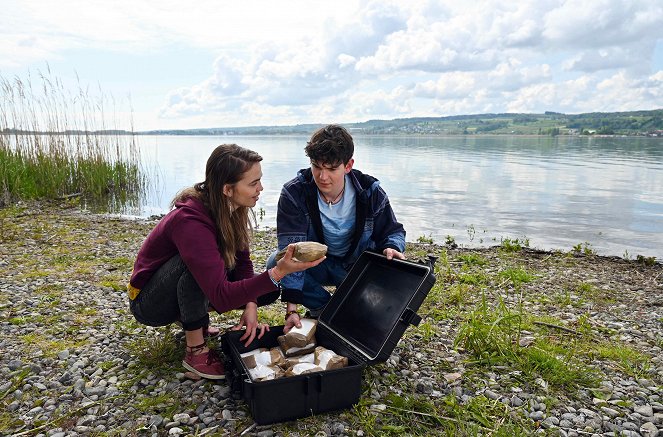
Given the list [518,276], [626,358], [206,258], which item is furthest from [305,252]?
[518,276]

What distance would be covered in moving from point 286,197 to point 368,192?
24.3 inches

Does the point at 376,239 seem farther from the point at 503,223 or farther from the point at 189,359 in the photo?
the point at 503,223

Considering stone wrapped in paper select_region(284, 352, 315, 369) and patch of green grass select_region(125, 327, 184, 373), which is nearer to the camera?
stone wrapped in paper select_region(284, 352, 315, 369)

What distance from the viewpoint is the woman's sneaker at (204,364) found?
3.15 m

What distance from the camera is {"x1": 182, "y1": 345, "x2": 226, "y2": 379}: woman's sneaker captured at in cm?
315

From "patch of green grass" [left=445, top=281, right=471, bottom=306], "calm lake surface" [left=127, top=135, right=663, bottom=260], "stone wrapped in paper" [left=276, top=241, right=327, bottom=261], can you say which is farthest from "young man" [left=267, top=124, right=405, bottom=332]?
"calm lake surface" [left=127, top=135, right=663, bottom=260]

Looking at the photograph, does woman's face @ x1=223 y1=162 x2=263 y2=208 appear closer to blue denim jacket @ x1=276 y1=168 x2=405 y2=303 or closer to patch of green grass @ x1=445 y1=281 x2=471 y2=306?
blue denim jacket @ x1=276 y1=168 x2=405 y2=303

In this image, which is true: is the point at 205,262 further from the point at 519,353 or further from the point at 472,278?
the point at 472,278

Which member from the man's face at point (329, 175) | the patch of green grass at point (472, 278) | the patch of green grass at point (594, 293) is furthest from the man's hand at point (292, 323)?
the patch of green grass at point (594, 293)

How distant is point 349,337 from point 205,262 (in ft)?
3.78

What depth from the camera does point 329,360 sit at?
3.01 m

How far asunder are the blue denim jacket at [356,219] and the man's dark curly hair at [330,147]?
31cm

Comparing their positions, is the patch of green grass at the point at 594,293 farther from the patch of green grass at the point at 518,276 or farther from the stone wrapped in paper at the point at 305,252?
the stone wrapped in paper at the point at 305,252

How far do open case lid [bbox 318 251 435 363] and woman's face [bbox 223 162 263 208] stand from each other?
92 centimetres
